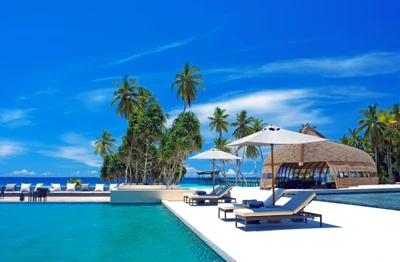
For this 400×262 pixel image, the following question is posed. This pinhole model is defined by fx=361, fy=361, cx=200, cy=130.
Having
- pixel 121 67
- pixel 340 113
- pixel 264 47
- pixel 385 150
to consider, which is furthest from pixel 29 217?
pixel 385 150

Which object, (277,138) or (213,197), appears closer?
(277,138)

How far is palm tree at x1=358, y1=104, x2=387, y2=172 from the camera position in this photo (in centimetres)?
3978

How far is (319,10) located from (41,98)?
25857 mm

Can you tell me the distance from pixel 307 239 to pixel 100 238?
477 cm

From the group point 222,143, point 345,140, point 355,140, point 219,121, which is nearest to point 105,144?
point 222,143

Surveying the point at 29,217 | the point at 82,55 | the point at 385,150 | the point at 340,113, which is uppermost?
the point at 82,55

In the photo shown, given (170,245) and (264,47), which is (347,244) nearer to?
(170,245)

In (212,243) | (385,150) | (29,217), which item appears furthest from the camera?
(385,150)

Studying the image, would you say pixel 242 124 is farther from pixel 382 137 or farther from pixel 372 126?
pixel 382 137

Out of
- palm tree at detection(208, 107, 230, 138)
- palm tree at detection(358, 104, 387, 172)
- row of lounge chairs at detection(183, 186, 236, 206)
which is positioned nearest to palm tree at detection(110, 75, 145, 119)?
palm tree at detection(208, 107, 230, 138)

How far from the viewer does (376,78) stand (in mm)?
36938

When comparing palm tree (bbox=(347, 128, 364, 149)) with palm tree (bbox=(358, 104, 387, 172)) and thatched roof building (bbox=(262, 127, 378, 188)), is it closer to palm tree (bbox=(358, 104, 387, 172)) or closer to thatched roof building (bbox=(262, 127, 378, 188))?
palm tree (bbox=(358, 104, 387, 172))

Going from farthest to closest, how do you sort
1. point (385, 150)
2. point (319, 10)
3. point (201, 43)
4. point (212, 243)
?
point (385, 150)
point (201, 43)
point (319, 10)
point (212, 243)

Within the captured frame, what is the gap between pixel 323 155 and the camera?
25.1m
